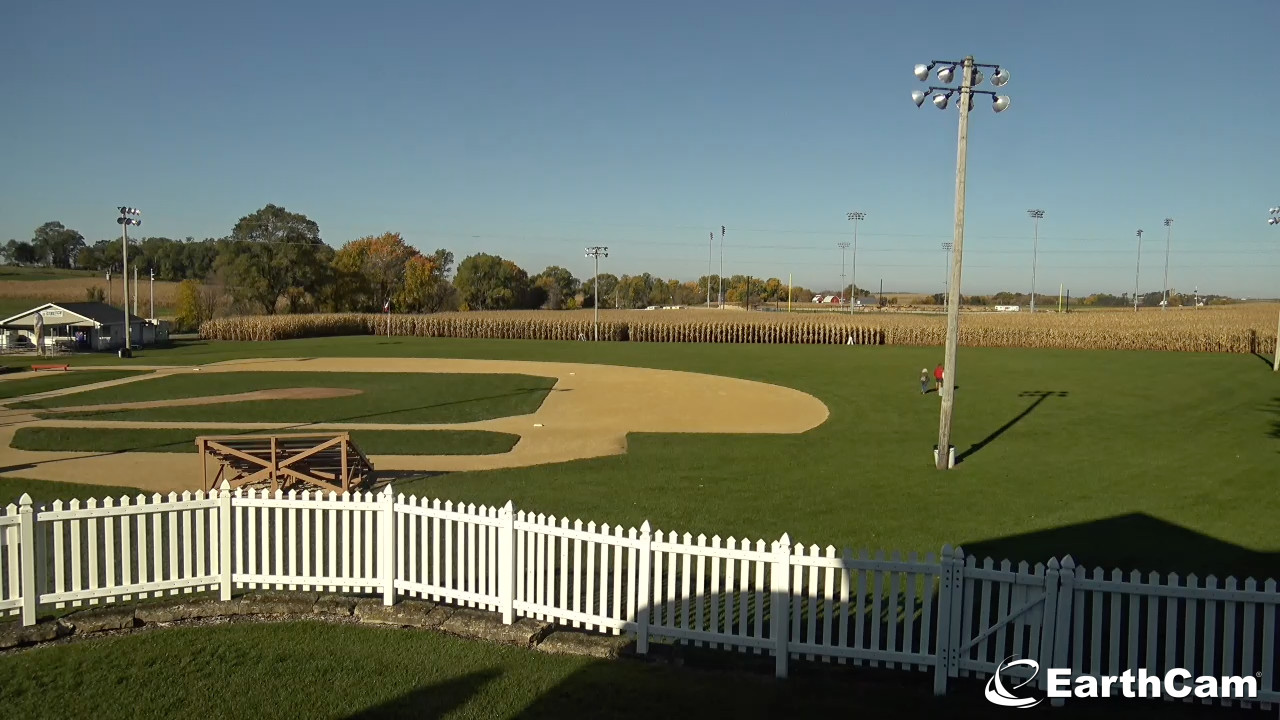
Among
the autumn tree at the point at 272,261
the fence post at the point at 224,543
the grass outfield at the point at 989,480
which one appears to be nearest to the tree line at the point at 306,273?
the autumn tree at the point at 272,261

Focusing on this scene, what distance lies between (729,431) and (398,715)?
62.3ft

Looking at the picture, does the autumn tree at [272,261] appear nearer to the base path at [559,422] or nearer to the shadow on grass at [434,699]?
the base path at [559,422]

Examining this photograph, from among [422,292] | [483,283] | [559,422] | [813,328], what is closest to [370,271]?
[422,292]

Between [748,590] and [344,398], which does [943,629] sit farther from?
[344,398]

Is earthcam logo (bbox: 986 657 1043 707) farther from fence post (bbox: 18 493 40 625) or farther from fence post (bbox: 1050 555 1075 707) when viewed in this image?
fence post (bbox: 18 493 40 625)

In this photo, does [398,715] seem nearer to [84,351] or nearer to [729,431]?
[729,431]

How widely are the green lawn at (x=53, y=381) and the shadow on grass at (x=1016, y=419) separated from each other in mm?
32584

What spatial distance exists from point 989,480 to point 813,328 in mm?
57016

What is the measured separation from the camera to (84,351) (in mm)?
56625

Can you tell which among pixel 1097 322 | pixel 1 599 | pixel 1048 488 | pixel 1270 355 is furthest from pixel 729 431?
pixel 1097 322

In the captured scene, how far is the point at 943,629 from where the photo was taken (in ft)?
24.1

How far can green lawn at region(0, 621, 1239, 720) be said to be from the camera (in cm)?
664

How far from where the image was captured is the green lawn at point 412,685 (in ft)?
21.8

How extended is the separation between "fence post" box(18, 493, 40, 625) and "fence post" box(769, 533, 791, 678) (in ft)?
22.8
